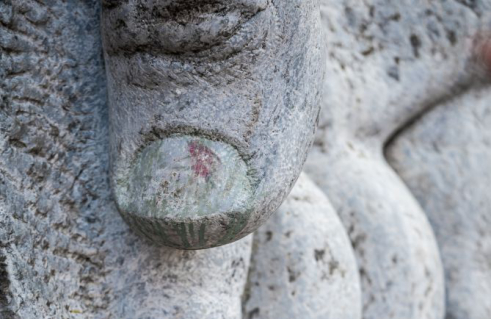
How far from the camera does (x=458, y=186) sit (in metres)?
0.86

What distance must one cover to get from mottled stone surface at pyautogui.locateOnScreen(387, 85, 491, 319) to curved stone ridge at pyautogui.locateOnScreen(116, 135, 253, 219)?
0.45 metres

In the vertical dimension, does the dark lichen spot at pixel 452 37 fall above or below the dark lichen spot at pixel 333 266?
above

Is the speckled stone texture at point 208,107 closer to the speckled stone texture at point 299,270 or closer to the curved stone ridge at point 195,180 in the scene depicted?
the curved stone ridge at point 195,180

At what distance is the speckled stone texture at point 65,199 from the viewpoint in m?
0.49

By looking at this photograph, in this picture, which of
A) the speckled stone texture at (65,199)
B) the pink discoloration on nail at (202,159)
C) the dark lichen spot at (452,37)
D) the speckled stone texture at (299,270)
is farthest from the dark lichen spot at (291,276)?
the dark lichen spot at (452,37)

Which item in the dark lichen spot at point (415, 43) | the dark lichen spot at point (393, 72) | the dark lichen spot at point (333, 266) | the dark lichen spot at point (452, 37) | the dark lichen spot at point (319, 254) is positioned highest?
the dark lichen spot at point (452, 37)

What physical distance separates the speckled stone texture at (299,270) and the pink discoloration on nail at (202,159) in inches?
8.7

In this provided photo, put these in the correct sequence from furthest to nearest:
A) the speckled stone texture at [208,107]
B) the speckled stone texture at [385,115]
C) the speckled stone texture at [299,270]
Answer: the speckled stone texture at [385,115]
the speckled stone texture at [299,270]
the speckled stone texture at [208,107]

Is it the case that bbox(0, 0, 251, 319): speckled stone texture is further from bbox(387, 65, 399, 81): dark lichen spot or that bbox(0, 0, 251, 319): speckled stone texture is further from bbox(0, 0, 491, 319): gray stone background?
bbox(387, 65, 399, 81): dark lichen spot

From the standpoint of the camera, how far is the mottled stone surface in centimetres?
86

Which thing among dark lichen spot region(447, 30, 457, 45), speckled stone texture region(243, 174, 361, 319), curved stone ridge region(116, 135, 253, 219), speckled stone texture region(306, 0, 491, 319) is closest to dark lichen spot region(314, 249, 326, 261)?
speckled stone texture region(243, 174, 361, 319)

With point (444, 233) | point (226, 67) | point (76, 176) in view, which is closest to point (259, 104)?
point (226, 67)

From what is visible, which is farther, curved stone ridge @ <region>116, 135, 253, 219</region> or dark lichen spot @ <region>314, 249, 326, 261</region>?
dark lichen spot @ <region>314, 249, 326, 261</region>

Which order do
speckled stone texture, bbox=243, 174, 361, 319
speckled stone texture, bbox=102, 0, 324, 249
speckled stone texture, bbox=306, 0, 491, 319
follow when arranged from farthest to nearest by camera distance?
1. speckled stone texture, bbox=306, 0, 491, 319
2. speckled stone texture, bbox=243, 174, 361, 319
3. speckled stone texture, bbox=102, 0, 324, 249
